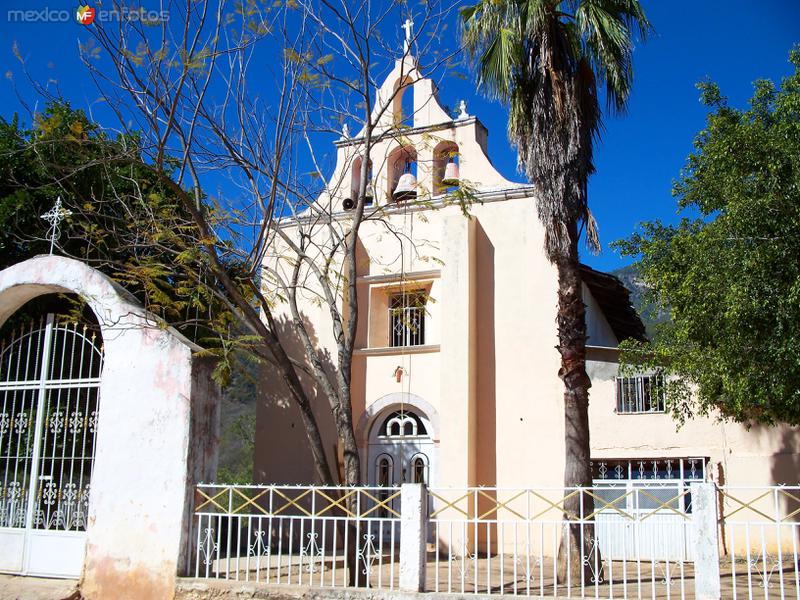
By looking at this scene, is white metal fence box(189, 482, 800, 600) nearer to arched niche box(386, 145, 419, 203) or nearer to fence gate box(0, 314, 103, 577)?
fence gate box(0, 314, 103, 577)

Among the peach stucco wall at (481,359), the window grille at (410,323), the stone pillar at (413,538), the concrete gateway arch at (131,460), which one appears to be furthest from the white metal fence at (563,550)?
the window grille at (410,323)

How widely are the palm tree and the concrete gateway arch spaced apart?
197 inches

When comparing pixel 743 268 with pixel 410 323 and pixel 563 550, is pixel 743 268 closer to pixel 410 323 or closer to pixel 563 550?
pixel 563 550

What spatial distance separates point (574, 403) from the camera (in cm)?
1062

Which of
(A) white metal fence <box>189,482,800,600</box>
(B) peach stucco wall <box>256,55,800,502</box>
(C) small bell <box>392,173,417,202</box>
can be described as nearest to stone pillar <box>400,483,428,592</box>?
(A) white metal fence <box>189,482,800,600</box>

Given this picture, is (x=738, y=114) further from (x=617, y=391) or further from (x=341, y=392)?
(x=341, y=392)

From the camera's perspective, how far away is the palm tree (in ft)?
36.2

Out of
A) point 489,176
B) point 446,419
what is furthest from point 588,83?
point 446,419

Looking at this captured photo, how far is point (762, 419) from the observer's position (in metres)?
11.0

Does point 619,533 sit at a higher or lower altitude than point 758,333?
lower

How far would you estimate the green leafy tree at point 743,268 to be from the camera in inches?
368

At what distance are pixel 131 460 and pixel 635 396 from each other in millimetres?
8898

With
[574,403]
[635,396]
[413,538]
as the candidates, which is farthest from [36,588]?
[635,396]

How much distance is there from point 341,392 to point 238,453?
41.5m
